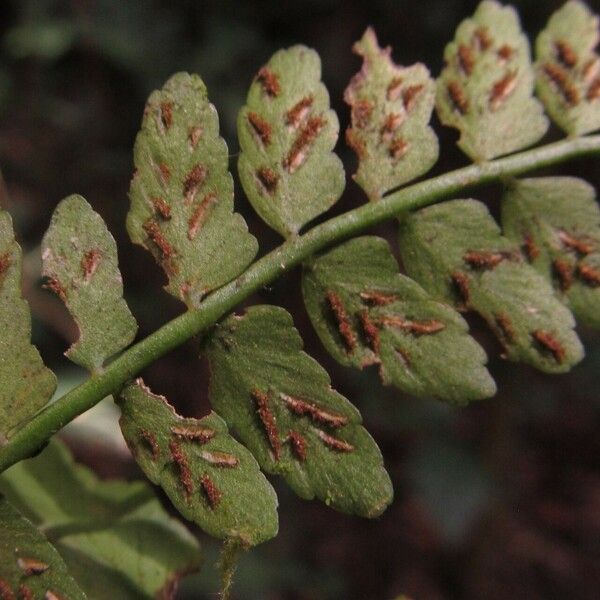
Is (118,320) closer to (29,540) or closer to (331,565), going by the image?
(29,540)

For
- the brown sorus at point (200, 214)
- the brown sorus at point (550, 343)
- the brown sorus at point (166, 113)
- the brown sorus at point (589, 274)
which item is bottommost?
the brown sorus at point (550, 343)

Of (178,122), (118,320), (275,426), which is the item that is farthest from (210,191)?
(275,426)

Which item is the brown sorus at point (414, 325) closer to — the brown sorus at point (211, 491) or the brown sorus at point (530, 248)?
the brown sorus at point (530, 248)

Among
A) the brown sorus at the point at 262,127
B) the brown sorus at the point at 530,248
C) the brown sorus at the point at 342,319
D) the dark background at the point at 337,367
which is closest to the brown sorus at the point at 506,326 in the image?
the brown sorus at the point at 530,248

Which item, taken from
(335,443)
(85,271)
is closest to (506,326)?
(335,443)

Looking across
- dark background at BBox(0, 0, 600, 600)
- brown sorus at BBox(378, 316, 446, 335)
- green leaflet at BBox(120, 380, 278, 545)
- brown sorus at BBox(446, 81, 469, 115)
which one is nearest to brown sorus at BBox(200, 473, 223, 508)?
green leaflet at BBox(120, 380, 278, 545)

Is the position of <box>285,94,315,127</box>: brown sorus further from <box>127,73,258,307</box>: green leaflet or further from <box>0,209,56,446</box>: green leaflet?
<box>0,209,56,446</box>: green leaflet
